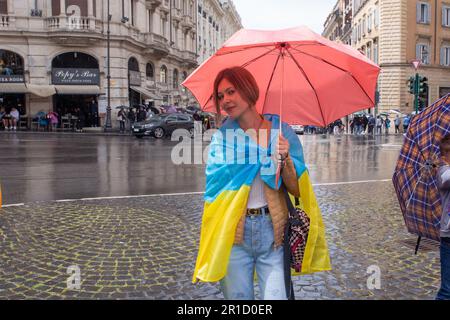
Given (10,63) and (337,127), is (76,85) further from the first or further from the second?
(337,127)

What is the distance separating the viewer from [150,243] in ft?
18.4

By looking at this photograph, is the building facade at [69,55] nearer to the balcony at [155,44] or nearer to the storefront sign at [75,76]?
the storefront sign at [75,76]

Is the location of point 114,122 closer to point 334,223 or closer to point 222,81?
point 334,223

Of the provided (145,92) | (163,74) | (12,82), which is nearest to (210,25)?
(163,74)

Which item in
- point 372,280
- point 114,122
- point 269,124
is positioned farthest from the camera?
point 114,122

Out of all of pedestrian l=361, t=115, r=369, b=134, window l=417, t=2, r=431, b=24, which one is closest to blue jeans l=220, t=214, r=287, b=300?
pedestrian l=361, t=115, r=369, b=134

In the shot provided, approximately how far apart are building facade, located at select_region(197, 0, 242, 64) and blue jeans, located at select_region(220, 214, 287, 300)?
2139 inches

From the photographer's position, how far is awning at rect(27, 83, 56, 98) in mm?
31609

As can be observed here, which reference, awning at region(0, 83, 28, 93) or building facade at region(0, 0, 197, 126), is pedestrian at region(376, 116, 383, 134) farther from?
awning at region(0, 83, 28, 93)

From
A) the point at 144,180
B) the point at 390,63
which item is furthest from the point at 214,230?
the point at 390,63

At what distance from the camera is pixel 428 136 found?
114 inches

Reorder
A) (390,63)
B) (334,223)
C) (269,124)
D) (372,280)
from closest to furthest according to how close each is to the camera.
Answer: (269,124) < (372,280) < (334,223) < (390,63)

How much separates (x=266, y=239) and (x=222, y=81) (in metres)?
0.90

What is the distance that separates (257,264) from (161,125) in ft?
82.2
